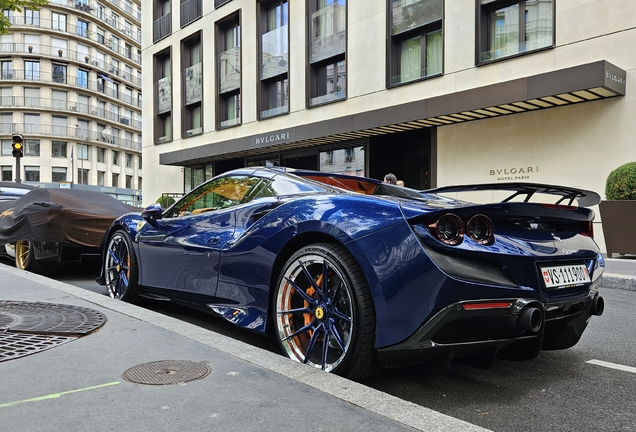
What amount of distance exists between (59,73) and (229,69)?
136 ft

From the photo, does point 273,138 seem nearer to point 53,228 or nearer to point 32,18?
point 53,228

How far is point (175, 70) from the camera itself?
82.8ft

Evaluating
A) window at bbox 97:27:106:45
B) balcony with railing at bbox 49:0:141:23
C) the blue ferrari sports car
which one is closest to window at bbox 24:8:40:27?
balcony with railing at bbox 49:0:141:23

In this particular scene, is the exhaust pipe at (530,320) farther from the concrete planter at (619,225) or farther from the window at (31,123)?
the window at (31,123)

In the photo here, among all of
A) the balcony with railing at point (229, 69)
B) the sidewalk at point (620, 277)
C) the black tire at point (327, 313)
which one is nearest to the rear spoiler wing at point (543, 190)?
the black tire at point (327, 313)

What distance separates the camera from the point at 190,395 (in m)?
2.47

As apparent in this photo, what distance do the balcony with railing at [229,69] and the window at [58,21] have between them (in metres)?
41.9

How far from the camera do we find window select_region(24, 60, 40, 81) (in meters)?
54.5

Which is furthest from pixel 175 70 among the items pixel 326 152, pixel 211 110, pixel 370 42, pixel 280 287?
pixel 280 287

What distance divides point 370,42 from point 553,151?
653cm

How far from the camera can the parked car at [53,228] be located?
679 cm

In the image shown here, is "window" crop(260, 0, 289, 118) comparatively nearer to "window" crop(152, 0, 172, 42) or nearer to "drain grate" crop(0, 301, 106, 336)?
"window" crop(152, 0, 172, 42)

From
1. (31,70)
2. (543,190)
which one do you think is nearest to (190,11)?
(543,190)

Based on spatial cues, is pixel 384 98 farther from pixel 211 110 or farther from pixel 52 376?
pixel 52 376
